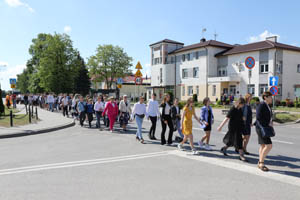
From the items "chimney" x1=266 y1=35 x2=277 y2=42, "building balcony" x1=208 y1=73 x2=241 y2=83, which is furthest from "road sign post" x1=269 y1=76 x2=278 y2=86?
"chimney" x1=266 y1=35 x2=277 y2=42

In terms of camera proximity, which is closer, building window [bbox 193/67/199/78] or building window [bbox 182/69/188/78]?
building window [bbox 193/67/199/78]

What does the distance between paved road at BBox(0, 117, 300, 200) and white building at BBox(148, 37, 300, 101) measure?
30224mm

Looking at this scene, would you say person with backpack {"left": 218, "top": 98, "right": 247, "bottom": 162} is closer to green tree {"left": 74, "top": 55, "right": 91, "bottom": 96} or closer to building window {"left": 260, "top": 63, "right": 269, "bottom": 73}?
building window {"left": 260, "top": 63, "right": 269, "bottom": 73}

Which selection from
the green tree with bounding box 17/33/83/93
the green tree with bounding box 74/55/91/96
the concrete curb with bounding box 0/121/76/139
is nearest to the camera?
the concrete curb with bounding box 0/121/76/139

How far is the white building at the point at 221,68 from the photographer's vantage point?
3622 centimetres

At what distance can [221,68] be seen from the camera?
43469 mm

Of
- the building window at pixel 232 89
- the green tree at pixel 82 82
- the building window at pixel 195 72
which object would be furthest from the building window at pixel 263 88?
the green tree at pixel 82 82

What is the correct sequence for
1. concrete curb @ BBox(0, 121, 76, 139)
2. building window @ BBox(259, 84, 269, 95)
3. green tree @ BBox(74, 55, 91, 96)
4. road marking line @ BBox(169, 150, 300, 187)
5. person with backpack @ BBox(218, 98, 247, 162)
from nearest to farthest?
road marking line @ BBox(169, 150, 300, 187) → person with backpack @ BBox(218, 98, 247, 162) → concrete curb @ BBox(0, 121, 76, 139) → building window @ BBox(259, 84, 269, 95) → green tree @ BBox(74, 55, 91, 96)

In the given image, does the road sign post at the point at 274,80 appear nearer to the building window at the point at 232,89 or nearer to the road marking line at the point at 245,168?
the road marking line at the point at 245,168

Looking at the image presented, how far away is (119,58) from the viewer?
2452 inches

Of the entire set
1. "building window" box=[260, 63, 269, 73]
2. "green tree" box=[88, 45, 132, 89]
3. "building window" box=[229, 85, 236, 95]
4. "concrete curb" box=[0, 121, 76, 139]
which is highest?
"green tree" box=[88, 45, 132, 89]

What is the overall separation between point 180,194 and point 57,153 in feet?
15.5

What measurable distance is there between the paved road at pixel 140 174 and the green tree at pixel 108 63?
53.8 meters

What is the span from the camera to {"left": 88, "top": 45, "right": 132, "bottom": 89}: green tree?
61.1 meters
